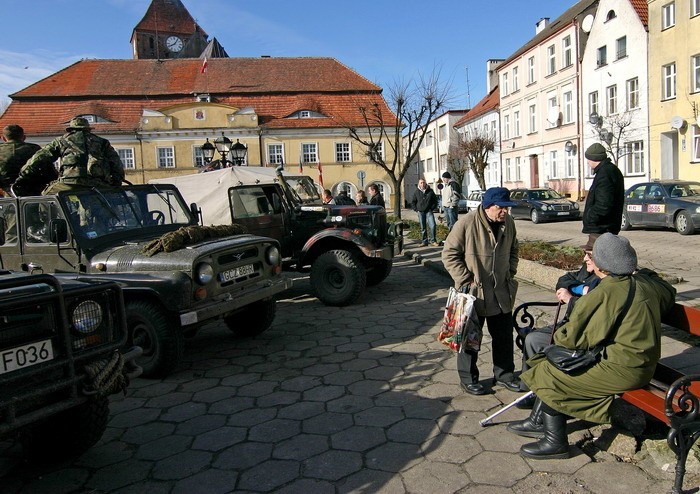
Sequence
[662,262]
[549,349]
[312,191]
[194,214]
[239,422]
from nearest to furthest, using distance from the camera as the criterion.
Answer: [549,349] < [239,422] < [194,214] < [662,262] < [312,191]

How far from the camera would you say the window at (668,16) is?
2598 centimetres

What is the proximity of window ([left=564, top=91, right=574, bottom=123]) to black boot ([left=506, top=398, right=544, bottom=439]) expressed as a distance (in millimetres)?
34363


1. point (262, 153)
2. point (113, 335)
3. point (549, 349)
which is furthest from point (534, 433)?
point (262, 153)

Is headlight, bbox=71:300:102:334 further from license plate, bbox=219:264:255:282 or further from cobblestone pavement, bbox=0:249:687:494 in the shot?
license plate, bbox=219:264:255:282

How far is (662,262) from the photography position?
10.2m

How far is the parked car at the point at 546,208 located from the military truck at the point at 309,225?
14713mm

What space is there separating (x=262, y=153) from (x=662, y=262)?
1446 inches

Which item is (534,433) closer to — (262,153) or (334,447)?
(334,447)

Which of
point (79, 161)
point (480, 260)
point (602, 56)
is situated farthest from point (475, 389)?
point (602, 56)

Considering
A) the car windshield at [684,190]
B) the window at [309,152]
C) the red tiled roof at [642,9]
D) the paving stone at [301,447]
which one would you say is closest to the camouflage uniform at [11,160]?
the paving stone at [301,447]

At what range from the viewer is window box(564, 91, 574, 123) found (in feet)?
113

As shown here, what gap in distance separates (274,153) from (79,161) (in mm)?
37985

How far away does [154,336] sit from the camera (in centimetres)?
521

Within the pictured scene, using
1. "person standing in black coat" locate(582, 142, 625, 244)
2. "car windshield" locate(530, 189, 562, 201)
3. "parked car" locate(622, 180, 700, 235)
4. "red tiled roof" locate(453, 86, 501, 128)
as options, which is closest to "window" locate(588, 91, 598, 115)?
"car windshield" locate(530, 189, 562, 201)
